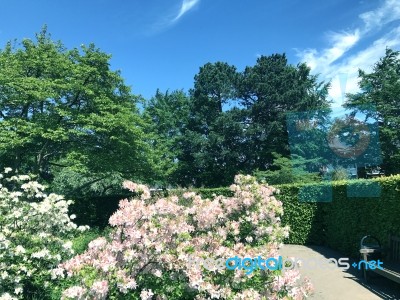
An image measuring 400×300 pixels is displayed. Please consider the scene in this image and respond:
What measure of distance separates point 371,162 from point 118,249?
1124 inches

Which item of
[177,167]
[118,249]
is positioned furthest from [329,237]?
[177,167]

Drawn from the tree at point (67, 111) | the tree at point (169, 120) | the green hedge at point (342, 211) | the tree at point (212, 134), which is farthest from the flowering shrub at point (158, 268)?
the tree at point (169, 120)

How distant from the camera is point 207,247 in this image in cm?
391

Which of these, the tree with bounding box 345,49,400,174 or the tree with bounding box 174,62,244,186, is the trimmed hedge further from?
the tree with bounding box 345,49,400,174

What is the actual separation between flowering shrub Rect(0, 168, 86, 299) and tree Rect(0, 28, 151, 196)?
8211 mm

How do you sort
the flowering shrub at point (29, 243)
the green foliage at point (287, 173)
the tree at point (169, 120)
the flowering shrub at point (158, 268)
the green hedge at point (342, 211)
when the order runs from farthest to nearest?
the tree at point (169, 120) → the green foliage at point (287, 173) → the green hedge at point (342, 211) → the flowering shrub at point (29, 243) → the flowering shrub at point (158, 268)

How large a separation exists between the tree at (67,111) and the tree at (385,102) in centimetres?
1952

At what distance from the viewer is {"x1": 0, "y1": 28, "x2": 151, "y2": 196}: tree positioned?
14641 mm

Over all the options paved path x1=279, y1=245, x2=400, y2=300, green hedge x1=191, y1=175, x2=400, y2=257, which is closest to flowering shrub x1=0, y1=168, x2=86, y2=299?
paved path x1=279, y1=245, x2=400, y2=300

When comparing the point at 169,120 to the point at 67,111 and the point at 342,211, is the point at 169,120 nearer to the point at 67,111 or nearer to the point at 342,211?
the point at 67,111

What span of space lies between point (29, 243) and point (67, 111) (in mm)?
9946

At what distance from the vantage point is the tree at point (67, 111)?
1464cm

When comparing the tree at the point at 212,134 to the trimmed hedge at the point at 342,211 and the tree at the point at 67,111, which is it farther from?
the trimmed hedge at the point at 342,211

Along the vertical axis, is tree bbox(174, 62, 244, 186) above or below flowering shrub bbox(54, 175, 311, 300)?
above
